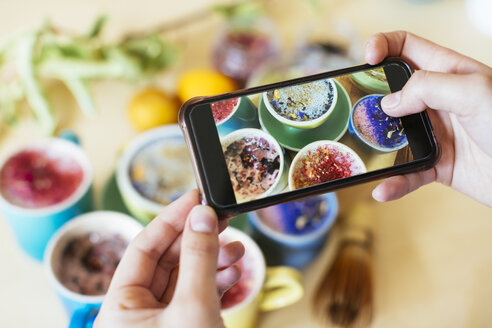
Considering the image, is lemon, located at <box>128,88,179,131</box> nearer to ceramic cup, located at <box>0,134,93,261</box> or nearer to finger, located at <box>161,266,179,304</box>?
ceramic cup, located at <box>0,134,93,261</box>

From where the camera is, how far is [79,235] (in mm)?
493

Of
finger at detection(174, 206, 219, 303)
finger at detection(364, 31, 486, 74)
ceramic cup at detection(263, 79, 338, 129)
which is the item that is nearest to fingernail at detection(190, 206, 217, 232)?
finger at detection(174, 206, 219, 303)

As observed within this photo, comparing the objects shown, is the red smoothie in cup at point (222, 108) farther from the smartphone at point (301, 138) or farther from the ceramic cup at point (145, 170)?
the ceramic cup at point (145, 170)

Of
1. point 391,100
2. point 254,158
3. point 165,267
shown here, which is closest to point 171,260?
point 165,267

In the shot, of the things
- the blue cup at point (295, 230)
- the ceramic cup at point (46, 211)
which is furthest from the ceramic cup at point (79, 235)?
the blue cup at point (295, 230)

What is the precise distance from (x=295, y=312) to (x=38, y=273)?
0.98 ft

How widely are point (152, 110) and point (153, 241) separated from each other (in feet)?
0.84

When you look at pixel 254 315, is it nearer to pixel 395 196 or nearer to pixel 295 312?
pixel 295 312

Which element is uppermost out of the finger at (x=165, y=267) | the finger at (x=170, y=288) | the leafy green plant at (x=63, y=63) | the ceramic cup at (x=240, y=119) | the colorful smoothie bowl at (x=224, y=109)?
the leafy green plant at (x=63, y=63)

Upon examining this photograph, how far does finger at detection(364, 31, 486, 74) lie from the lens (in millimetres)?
420

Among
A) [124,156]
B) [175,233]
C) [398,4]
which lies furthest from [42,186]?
[398,4]

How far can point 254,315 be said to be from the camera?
48 centimetres

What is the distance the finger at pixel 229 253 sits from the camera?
0.41 m

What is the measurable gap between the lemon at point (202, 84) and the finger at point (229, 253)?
263 millimetres
